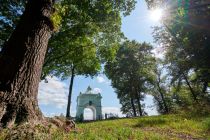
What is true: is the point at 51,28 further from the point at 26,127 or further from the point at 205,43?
the point at 205,43

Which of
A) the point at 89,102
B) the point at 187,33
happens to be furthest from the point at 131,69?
the point at 187,33

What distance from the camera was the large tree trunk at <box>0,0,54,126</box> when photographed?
484cm

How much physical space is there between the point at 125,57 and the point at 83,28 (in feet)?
80.8

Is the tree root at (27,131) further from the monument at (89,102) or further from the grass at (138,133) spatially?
the monument at (89,102)

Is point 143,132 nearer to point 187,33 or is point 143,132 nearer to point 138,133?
point 138,133

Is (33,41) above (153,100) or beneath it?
beneath

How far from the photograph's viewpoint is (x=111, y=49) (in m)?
21.7

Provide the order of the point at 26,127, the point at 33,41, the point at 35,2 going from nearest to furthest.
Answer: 1. the point at 26,127
2. the point at 33,41
3. the point at 35,2

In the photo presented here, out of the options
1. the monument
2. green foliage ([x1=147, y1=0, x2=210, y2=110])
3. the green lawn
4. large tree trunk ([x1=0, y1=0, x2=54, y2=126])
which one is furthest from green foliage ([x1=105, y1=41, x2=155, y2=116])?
large tree trunk ([x1=0, y1=0, x2=54, y2=126])

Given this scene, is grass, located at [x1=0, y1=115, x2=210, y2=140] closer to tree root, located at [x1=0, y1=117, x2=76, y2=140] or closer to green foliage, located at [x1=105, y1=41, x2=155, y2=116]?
tree root, located at [x1=0, y1=117, x2=76, y2=140]

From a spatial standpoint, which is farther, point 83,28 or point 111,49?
point 111,49

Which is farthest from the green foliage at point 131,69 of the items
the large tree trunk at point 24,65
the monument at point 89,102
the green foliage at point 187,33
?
the large tree trunk at point 24,65

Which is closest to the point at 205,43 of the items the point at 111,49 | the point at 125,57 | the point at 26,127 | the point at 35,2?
the point at 111,49

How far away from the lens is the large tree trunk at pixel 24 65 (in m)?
4.84
